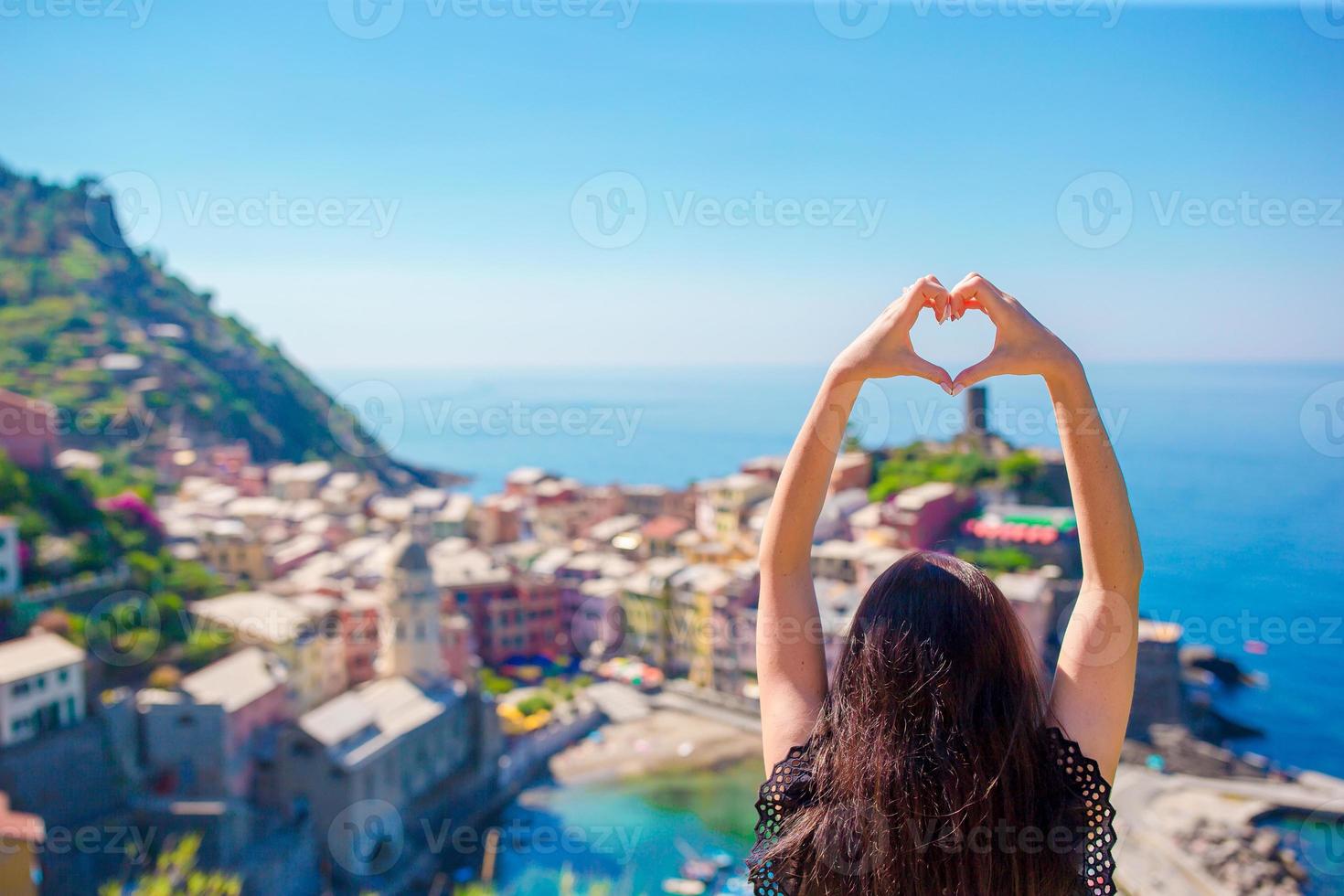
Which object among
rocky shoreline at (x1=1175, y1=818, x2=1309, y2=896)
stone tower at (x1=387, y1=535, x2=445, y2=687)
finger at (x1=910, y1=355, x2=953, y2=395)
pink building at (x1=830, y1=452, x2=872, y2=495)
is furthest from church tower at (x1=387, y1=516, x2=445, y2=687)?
finger at (x1=910, y1=355, x2=953, y2=395)

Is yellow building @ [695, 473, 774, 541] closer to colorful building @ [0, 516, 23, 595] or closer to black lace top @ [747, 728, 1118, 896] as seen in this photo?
colorful building @ [0, 516, 23, 595]

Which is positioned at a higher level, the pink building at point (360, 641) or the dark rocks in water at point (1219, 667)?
the pink building at point (360, 641)

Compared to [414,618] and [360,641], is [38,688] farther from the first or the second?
[360,641]

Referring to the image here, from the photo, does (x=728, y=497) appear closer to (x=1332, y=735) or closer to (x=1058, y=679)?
(x=1332, y=735)

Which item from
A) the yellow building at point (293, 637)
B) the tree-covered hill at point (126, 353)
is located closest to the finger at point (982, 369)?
the yellow building at point (293, 637)

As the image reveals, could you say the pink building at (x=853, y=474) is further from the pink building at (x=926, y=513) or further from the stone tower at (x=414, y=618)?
the stone tower at (x=414, y=618)

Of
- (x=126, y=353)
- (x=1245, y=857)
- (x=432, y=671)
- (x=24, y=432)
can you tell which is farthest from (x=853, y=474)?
(x=126, y=353)
